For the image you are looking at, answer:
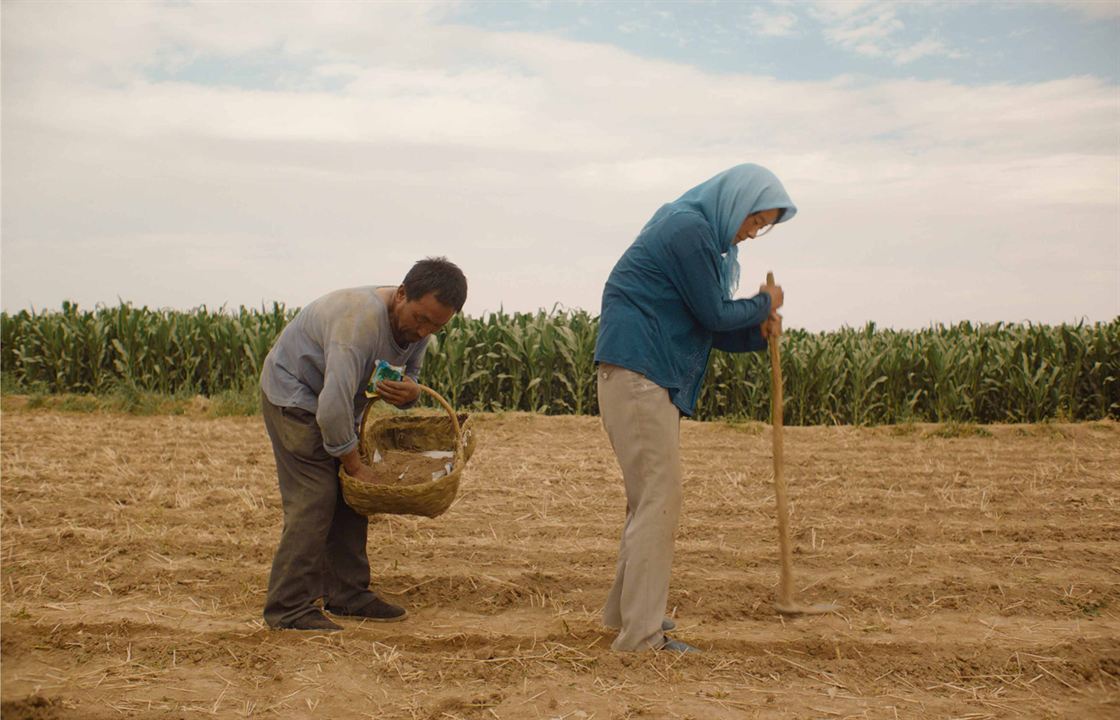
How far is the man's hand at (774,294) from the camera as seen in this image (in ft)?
13.6

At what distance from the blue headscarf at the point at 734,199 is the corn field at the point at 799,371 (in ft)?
25.3

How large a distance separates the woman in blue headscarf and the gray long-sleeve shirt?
3.09 ft

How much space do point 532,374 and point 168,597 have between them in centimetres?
721

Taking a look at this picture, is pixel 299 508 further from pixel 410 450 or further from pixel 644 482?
pixel 644 482

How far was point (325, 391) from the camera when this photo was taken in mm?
3848

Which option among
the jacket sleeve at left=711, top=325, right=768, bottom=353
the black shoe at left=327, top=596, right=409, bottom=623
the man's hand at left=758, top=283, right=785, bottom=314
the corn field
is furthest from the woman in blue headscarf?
the corn field

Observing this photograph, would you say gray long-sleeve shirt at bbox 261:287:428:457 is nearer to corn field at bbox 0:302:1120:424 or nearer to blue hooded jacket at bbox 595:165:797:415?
blue hooded jacket at bbox 595:165:797:415

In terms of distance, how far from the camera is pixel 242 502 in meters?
7.06

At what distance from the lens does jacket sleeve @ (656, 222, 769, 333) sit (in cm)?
369

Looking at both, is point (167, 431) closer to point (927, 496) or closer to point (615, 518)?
point (615, 518)

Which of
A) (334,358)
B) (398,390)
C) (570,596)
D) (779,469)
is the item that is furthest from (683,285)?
(570,596)

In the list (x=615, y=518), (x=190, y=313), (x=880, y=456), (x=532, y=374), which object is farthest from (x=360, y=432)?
(x=190, y=313)

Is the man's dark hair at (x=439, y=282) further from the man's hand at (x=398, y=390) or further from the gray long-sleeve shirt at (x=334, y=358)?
the man's hand at (x=398, y=390)

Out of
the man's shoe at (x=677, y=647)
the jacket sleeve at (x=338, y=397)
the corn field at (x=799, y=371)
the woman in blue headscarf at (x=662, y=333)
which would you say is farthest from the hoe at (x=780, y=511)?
the corn field at (x=799, y=371)
